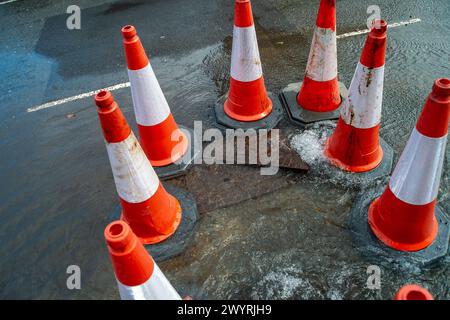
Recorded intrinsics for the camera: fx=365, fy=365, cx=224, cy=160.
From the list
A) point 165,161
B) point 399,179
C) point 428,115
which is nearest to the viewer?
point 428,115

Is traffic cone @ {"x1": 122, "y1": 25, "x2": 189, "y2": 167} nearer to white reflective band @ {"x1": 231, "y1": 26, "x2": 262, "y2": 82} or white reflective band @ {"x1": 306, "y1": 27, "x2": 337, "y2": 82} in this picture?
white reflective band @ {"x1": 231, "y1": 26, "x2": 262, "y2": 82}

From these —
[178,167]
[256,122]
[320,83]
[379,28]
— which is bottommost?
[178,167]

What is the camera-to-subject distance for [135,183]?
269 cm

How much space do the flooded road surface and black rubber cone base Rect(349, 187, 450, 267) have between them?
66 millimetres

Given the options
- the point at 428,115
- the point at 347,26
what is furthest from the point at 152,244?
the point at 347,26

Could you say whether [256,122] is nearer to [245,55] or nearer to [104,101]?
[245,55]

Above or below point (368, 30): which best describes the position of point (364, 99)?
above

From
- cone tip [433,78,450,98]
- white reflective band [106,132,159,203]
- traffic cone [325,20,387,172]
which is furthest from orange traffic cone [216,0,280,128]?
cone tip [433,78,450,98]

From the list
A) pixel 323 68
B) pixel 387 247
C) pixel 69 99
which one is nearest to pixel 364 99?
pixel 323 68

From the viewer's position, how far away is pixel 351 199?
3.14 m

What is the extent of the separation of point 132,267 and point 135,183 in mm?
906

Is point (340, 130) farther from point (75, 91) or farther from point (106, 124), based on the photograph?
point (75, 91)

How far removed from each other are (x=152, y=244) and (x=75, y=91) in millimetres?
2939

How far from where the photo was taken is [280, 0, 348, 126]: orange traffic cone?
3.45 m
